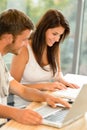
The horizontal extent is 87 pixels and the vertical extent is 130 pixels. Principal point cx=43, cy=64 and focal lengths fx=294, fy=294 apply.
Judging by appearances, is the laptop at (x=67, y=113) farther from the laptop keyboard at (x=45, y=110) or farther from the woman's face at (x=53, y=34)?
the woman's face at (x=53, y=34)

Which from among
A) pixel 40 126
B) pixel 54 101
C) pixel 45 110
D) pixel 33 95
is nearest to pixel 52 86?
pixel 33 95

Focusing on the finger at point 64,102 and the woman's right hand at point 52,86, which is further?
the woman's right hand at point 52,86

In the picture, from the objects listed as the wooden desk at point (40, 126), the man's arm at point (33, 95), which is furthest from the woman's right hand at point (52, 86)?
the wooden desk at point (40, 126)

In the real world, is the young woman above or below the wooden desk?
above

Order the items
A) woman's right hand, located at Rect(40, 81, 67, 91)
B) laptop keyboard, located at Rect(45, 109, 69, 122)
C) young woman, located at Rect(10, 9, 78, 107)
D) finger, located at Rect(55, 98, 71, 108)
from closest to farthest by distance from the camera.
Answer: laptop keyboard, located at Rect(45, 109, 69, 122), finger, located at Rect(55, 98, 71, 108), woman's right hand, located at Rect(40, 81, 67, 91), young woman, located at Rect(10, 9, 78, 107)

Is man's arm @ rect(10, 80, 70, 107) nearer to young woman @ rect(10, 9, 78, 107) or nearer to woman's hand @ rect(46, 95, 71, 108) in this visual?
woman's hand @ rect(46, 95, 71, 108)

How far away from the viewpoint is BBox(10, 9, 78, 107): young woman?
2328 mm

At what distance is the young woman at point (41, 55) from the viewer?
2328 millimetres

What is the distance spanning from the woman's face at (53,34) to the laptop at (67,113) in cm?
85

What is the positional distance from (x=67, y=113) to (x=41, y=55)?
3.68ft

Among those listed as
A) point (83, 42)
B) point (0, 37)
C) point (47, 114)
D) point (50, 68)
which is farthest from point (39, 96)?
point (83, 42)

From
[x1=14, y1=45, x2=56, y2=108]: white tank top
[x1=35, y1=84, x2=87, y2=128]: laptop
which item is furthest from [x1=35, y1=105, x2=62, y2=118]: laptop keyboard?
[x1=14, y1=45, x2=56, y2=108]: white tank top

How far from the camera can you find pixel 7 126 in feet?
4.73

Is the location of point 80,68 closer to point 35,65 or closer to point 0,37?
point 35,65
